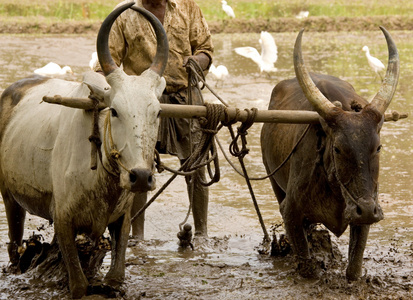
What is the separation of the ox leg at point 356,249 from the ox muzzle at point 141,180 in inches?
62.5

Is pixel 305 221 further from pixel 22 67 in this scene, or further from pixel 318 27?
pixel 318 27

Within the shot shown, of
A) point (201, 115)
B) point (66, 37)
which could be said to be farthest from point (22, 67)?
point (201, 115)

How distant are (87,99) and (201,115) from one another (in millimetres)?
837

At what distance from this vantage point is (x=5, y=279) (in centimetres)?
513

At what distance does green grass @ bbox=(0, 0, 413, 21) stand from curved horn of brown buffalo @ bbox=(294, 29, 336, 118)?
18.9m

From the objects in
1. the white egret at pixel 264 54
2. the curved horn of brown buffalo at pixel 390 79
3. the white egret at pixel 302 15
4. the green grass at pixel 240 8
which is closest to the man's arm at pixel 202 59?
the curved horn of brown buffalo at pixel 390 79

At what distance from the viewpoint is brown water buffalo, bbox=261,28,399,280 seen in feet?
14.4

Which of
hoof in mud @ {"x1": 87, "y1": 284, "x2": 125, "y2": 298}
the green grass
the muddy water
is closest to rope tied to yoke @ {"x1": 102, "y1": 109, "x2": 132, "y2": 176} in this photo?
hoof in mud @ {"x1": 87, "y1": 284, "x2": 125, "y2": 298}

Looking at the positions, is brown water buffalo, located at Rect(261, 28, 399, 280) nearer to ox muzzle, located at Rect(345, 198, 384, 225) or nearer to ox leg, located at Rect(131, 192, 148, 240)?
ox muzzle, located at Rect(345, 198, 384, 225)

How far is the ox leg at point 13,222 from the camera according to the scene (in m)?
5.44

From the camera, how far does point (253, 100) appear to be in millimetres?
12445

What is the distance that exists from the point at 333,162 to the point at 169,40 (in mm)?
1830

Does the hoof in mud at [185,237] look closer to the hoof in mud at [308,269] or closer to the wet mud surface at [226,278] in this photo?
the wet mud surface at [226,278]

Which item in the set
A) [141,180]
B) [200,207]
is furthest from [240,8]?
[141,180]
